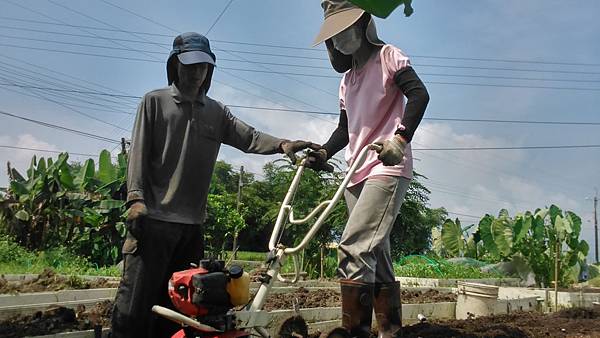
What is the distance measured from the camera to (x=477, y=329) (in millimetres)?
4395

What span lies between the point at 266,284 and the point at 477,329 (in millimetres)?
2227

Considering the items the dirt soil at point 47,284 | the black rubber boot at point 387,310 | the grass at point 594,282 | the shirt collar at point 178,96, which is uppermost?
the shirt collar at point 178,96

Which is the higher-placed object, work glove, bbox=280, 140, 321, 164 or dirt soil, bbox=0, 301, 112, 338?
work glove, bbox=280, 140, 321, 164

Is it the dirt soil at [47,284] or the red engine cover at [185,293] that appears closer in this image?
the red engine cover at [185,293]

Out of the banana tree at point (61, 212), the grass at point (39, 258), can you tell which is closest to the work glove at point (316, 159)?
the grass at point (39, 258)

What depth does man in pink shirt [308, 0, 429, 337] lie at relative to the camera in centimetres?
314

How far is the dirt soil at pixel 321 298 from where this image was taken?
579cm

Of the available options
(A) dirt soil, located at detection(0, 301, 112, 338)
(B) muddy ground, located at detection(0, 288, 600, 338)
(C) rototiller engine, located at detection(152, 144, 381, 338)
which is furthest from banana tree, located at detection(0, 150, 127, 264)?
(C) rototiller engine, located at detection(152, 144, 381, 338)

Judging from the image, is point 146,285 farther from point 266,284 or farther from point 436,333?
point 436,333

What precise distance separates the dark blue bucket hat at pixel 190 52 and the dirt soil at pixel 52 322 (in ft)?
5.45

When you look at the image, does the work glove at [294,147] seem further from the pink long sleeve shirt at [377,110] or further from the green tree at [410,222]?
the green tree at [410,222]

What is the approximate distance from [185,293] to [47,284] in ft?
15.1

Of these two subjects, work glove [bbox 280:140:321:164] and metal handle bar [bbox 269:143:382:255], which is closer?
metal handle bar [bbox 269:143:382:255]

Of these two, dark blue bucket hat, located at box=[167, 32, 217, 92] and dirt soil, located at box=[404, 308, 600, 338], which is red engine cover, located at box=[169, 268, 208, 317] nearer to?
dark blue bucket hat, located at box=[167, 32, 217, 92]
